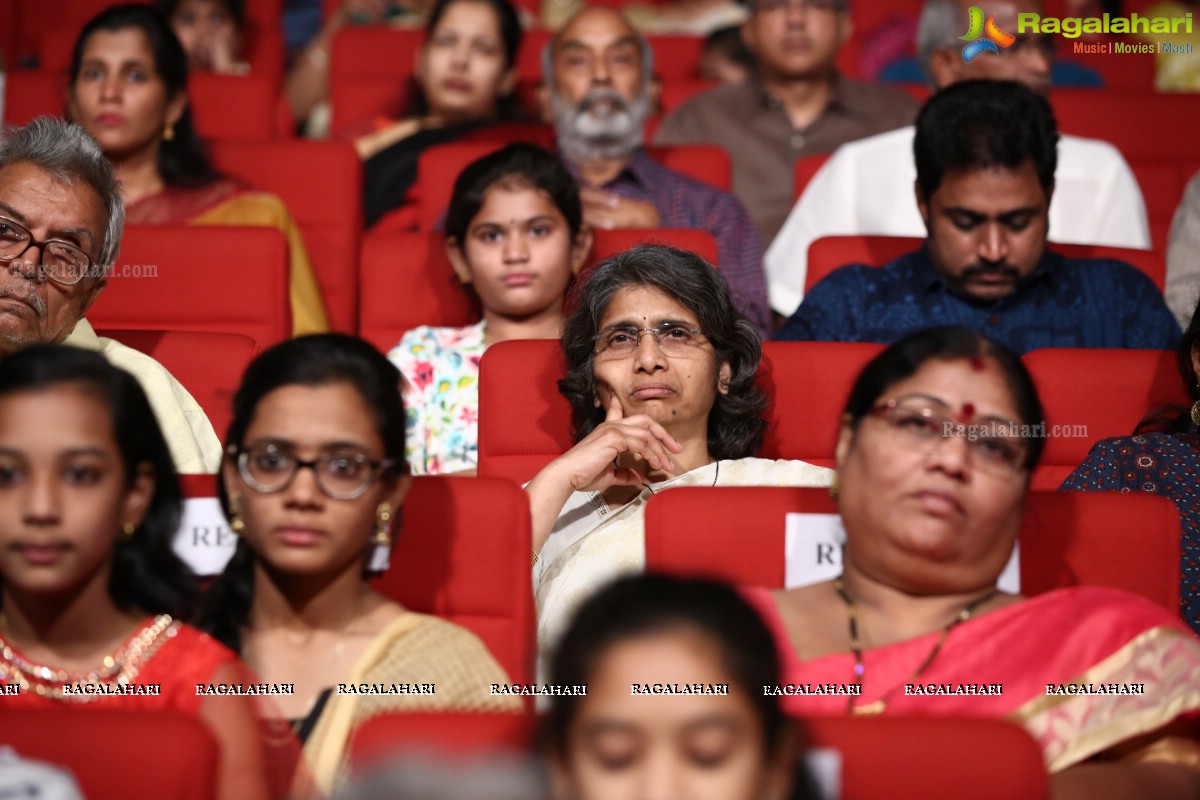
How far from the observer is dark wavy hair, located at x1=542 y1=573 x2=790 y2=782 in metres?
1.41

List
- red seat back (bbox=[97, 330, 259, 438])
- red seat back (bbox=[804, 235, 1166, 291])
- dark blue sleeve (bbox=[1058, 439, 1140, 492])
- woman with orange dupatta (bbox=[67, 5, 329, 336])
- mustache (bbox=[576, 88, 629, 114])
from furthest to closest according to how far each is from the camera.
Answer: mustache (bbox=[576, 88, 629, 114]) < woman with orange dupatta (bbox=[67, 5, 329, 336]) < red seat back (bbox=[804, 235, 1166, 291]) < red seat back (bbox=[97, 330, 259, 438]) < dark blue sleeve (bbox=[1058, 439, 1140, 492])

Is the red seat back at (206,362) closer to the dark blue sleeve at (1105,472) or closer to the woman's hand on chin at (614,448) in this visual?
the woman's hand on chin at (614,448)

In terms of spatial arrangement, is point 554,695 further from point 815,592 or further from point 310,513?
point 815,592

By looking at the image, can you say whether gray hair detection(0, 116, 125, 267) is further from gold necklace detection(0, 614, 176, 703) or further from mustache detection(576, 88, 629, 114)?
mustache detection(576, 88, 629, 114)

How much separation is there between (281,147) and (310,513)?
224 centimetres

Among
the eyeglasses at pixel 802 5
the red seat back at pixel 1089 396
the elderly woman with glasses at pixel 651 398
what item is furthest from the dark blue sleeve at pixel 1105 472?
the eyeglasses at pixel 802 5

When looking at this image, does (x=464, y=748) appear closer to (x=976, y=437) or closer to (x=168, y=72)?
(x=976, y=437)

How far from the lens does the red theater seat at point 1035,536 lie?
2.05 metres

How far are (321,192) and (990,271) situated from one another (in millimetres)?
1615

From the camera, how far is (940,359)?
2004 millimetres

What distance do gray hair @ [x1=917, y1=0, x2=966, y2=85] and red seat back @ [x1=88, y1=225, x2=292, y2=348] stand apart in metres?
1.92

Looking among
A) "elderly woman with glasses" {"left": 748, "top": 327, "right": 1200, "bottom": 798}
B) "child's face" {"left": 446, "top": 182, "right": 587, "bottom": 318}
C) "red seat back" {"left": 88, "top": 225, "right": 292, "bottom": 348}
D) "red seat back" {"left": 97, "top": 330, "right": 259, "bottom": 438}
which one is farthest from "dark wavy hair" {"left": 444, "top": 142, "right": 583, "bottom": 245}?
"elderly woman with glasses" {"left": 748, "top": 327, "right": 1200, "bottom": 798}

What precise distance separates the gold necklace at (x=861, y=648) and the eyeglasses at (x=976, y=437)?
18 cm

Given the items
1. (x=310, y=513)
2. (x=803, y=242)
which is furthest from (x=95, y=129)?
(x=310, y=513)
